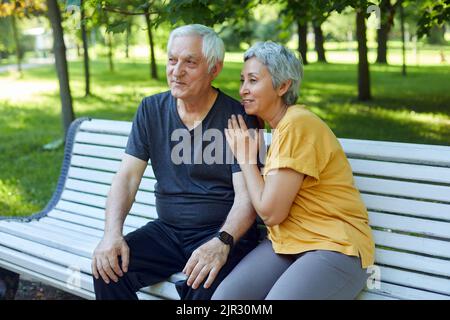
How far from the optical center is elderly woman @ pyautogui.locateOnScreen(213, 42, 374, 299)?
2607 millimetres

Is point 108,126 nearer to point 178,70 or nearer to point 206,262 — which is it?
point 178,70

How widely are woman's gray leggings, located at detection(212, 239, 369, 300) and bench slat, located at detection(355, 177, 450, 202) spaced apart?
0.49 m

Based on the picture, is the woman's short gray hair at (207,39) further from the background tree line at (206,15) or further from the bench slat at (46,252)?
the bench slat at (46,252)

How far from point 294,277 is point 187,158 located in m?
0.90

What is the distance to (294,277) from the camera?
255 cm

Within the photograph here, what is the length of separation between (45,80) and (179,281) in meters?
19.9

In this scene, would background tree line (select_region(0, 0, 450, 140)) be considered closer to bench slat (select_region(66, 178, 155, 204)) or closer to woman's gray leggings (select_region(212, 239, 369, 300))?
bench slat (select_region(66, 178, 155, 204))

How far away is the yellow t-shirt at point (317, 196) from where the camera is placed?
8.77 feet

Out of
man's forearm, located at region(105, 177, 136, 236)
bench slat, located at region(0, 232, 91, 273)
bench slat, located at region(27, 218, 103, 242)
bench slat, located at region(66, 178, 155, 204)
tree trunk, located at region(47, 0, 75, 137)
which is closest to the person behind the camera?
man's forearm, located at region(105, 177, 136, 236)

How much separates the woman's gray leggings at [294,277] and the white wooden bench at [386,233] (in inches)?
7.6

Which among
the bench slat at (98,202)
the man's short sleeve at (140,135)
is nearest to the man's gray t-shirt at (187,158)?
the man's short sleeve at (140,135)

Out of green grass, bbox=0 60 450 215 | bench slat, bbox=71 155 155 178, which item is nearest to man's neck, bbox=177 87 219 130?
bench slat, bbox=71 155 155 178

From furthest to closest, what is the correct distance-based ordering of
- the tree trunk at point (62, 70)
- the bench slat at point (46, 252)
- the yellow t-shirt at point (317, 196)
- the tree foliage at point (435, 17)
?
1. the tree trunk at point (62, 70)
2. the tree foliage at point (435, 17)
3. the bench slat at point (46, 252)
4. the yellow t-shirt at point (317, 196)

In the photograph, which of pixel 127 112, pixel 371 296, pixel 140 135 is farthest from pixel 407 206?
pixel 127 112
